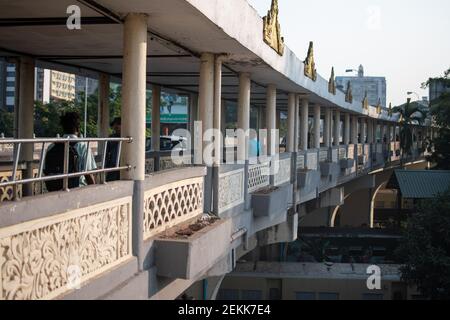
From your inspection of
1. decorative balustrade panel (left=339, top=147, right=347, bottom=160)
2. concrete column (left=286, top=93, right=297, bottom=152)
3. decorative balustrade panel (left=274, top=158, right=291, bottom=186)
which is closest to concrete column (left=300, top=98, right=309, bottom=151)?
concrete column (left=286, top=93, right=297, bottom=152)

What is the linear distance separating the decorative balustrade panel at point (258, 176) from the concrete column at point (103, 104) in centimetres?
343

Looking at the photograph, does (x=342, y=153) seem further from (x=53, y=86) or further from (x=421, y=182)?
(x=53, y=86)

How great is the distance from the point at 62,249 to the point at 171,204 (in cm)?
229

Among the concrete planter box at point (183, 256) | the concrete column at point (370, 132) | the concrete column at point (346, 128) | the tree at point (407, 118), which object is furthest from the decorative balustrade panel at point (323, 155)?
the tree at point (407, 118)

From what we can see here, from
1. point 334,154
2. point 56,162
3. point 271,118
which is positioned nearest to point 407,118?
point 334,154

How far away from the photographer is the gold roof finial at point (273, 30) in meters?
8.96

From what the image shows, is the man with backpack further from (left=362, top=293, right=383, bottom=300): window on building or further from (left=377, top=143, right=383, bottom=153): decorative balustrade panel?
(left=377, top=143, right=383, bottom=153): decorative balustrade panel

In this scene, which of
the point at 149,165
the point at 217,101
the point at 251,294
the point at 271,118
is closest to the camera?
the point at 217,101

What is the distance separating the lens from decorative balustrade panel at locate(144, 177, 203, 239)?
5598mm

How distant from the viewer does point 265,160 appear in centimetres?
1162

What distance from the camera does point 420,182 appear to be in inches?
1057

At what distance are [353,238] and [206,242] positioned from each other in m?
23.8

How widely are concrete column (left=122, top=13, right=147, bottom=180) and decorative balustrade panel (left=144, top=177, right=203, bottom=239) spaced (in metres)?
0.34
